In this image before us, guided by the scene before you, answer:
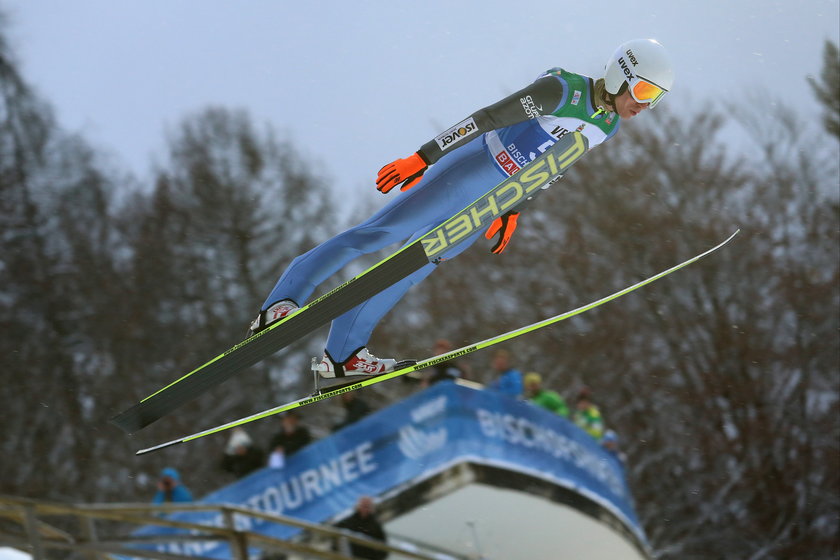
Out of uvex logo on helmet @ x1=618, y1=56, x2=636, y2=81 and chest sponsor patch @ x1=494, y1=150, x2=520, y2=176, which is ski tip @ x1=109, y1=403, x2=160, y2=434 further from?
uvex logo on helmet @ x1=618, y1=56, x2=636, y2=81

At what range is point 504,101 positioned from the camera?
416cm

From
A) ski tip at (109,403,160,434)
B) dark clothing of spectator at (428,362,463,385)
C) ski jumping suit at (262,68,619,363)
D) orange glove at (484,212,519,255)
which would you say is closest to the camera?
ski jumping suit at (262,68,619,363)

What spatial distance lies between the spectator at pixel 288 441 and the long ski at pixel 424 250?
1.97 m

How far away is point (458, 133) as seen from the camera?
420 centimetres

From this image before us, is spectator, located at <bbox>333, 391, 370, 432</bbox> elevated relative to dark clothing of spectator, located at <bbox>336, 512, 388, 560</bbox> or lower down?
elevated

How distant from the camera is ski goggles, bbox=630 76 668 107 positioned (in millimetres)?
4180

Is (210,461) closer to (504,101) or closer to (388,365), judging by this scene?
(388,365)

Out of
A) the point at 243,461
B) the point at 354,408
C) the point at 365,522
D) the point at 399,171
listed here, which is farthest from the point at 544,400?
the point at 399,171

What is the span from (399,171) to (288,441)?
2.95m

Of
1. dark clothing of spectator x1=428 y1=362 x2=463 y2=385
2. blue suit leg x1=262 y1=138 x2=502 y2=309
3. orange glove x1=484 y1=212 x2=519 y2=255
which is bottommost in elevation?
orange glove x1=484 y1=212 x2=519 y2=255

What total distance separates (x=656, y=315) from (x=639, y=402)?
149 cm

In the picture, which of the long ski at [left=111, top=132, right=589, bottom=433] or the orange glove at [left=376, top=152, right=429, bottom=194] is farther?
the long ski at [left=111, top=132, right=589, bottom=433]

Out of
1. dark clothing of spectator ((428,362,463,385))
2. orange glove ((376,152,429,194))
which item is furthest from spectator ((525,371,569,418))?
orange glove ((376,152,429,194))

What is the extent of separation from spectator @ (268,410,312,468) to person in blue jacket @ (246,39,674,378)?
1892 mm
